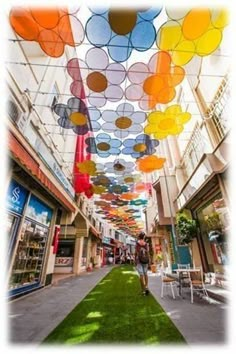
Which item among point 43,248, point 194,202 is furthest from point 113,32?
point 43,248

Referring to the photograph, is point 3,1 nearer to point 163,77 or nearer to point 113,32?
point 113,32

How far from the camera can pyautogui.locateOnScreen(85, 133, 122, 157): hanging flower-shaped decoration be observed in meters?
7.08

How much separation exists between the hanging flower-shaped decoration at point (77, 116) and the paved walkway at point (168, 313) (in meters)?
5.09

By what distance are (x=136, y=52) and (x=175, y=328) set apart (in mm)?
5460

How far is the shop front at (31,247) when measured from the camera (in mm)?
5568

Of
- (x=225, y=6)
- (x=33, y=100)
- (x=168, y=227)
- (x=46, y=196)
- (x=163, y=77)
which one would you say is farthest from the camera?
(x=168, y=227)

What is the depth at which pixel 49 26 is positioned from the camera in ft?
11.7

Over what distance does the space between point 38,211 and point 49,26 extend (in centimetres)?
560

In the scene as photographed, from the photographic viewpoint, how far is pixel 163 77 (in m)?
4.80

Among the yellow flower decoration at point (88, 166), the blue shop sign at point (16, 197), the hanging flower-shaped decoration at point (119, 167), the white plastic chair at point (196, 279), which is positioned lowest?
the white plastic chair at point (196, 279)

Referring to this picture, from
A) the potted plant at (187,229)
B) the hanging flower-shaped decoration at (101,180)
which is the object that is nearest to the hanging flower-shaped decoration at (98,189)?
the hanging flower-shaped decoration at (101,180)

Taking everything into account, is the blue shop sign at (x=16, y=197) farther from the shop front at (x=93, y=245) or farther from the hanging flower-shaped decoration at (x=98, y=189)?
the shop front at (x=93, y=245)

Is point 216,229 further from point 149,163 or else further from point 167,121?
point 167,121

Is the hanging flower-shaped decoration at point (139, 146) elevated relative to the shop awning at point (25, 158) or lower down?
elevated
